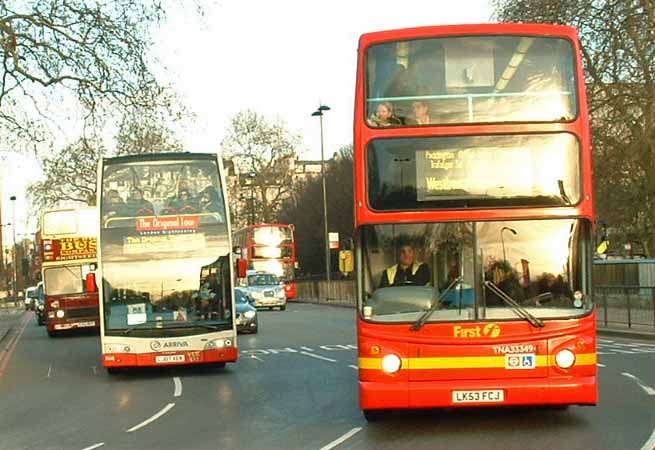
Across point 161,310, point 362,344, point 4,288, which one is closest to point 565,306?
point 362,344

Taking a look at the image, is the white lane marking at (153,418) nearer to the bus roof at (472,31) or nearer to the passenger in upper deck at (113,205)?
the passenger in upper deck at (113,205)

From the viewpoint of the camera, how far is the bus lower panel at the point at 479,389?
10.6 meters

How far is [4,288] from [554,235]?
122224 mm

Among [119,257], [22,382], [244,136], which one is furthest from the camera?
[244,136]

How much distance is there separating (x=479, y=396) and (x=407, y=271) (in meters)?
1.40

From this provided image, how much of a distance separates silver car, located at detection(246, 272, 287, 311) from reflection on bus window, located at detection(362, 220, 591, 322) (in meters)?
43.0

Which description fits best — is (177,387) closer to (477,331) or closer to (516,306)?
(477,331)

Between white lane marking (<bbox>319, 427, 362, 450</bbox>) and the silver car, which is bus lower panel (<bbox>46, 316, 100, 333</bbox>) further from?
white lane marking (<bbox>319, 427, 362, 450</bbox>)

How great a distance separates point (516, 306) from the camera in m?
10.8

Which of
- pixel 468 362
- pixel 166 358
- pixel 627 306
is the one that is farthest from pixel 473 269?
pixel 627 306

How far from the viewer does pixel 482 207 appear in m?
10.9

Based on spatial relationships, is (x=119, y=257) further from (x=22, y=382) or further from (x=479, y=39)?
(x=479, y=39)

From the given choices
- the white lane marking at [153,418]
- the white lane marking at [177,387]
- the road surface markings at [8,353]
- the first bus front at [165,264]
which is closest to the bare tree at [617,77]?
the first bus front at [165,264]

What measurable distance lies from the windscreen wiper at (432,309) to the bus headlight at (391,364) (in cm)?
34
